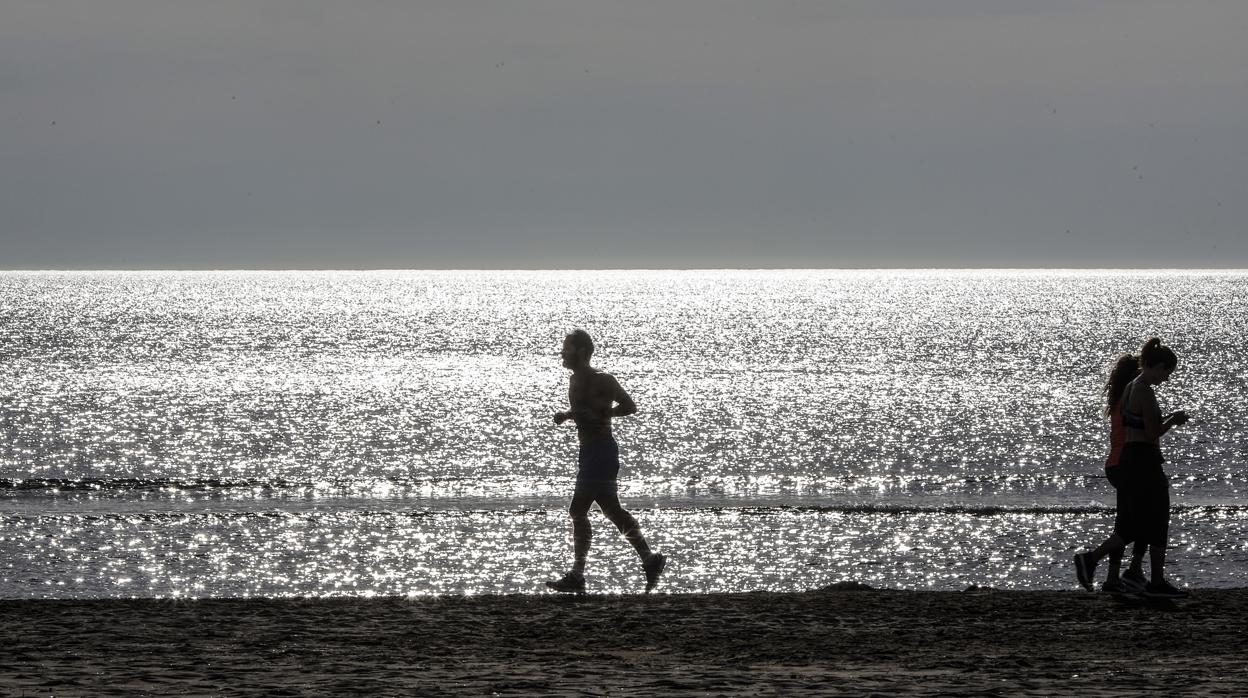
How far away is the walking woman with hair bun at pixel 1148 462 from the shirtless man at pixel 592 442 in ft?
12.1

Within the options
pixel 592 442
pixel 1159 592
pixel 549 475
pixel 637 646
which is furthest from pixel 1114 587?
pixel 549 475

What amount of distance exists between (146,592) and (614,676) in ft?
37.7

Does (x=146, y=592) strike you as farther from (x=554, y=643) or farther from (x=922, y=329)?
(x=922, y=329)

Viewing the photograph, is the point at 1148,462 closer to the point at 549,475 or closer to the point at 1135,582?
the point at 1135,582

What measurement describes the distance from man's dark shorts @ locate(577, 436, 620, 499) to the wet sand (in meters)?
0.87

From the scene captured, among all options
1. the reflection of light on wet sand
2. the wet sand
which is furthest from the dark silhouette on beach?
the reflection of light on wet sand

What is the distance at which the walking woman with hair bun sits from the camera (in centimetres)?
1016

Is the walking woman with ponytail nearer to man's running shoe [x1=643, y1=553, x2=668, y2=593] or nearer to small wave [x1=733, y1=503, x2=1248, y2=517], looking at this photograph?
man's running shoe [x1=643, y1=553, x2=668, y2=593]

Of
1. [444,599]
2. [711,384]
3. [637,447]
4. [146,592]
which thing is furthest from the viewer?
[711,384]

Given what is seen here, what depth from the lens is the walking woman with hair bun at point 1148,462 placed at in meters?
10.2

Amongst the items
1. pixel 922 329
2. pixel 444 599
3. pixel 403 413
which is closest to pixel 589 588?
pixel 444 599

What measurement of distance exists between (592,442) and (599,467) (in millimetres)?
209

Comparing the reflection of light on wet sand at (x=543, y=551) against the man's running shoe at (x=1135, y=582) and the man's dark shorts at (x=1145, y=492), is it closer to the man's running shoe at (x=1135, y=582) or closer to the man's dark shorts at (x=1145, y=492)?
the man's running shoe at (x=1135, y=582)

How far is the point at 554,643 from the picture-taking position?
8.64 m
